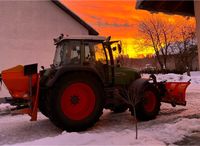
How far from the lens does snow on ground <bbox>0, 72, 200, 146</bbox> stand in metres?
9.29

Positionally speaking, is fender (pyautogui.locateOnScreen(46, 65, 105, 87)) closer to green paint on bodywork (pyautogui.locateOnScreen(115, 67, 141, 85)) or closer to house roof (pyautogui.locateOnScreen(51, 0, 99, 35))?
green paint on bodywork (pyautogui.locateOnScreen(115, 67, 141, 85))

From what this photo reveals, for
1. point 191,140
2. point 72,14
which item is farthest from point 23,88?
point 72,14

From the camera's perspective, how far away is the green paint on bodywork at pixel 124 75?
13.1 m

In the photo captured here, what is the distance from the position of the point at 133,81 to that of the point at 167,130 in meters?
3.29

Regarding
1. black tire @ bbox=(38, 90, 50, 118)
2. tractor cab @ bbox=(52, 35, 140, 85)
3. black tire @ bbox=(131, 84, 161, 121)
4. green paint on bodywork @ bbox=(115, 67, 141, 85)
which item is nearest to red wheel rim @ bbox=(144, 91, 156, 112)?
black tire @ bbox=(131, 84, 161, 121)

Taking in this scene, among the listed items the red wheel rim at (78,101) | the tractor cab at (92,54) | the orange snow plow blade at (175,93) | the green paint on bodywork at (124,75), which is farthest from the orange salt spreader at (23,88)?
the orange snow plow blade at (175,93)

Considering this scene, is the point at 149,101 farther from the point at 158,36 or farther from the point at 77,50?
the point at 158,36

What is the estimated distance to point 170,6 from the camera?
9984 mm

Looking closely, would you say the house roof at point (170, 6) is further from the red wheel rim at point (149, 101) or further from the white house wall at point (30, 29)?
the white house wall at point (30, 29)

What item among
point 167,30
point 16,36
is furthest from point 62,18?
point 167,30

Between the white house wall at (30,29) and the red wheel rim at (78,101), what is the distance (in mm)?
10410

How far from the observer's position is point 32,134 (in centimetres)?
1129

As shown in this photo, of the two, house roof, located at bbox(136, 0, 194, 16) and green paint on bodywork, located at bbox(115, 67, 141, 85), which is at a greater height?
house roof, located at bbox(136, 0, 194, 16)

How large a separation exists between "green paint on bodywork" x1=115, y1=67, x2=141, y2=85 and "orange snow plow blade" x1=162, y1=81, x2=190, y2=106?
1.43 m
